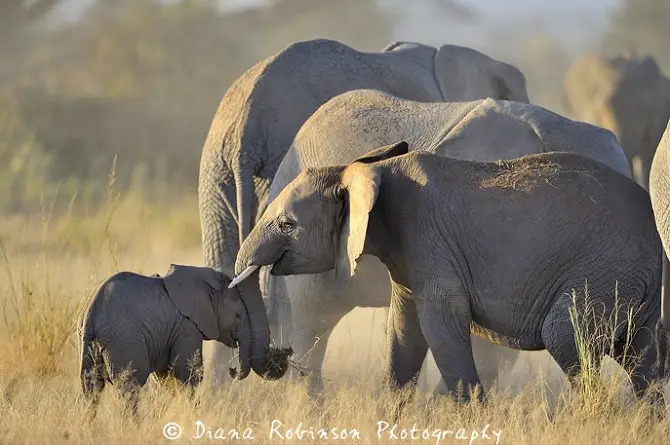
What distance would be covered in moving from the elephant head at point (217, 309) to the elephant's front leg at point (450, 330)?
0.82 m

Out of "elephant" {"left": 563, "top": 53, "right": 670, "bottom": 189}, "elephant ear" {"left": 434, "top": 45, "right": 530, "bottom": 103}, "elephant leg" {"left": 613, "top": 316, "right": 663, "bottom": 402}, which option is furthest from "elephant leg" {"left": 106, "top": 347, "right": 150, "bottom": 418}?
"elephant" {"left": 563, "top": 53, "right": 670, "bottom": 189}

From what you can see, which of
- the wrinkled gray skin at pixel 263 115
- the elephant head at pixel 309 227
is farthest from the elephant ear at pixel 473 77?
the elephant head at pixel 309 227

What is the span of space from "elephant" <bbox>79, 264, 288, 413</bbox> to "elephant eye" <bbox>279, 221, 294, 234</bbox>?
1.42ft

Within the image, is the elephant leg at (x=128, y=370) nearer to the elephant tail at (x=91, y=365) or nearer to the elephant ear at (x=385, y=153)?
the elephant tail at (x=91, y=365)

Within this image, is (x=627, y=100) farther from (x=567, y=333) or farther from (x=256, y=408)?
(x=567, y=333)

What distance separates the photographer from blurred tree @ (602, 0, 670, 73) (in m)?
41.1

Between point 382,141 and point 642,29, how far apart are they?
124 feet

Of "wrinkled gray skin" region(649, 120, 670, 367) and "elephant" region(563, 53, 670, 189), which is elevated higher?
"elephant" region(563, 53, 670, 189)

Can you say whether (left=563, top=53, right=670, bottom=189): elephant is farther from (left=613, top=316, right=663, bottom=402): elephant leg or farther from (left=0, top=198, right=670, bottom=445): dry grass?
(left=613, top=316, right=663, bottom=402): elephant leg

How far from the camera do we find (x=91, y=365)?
600cm

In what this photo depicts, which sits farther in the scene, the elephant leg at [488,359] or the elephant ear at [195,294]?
the elephant leg at [488,359]

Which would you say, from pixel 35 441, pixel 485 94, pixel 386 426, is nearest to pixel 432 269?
pixel 386 426

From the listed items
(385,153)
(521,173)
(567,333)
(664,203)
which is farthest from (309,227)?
(664,203)

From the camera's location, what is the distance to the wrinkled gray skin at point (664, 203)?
547 cm
